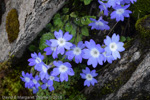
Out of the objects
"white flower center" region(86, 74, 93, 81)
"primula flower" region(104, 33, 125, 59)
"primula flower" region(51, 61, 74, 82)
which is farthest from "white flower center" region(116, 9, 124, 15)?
"white flower center" region(86, 74, 93, 81)

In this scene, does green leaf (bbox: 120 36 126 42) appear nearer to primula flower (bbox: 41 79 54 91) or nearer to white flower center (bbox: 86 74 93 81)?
white flower center (bbox: 86 74 93 81)

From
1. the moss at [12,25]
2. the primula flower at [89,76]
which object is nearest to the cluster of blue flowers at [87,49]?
the primula flower at [89,76]

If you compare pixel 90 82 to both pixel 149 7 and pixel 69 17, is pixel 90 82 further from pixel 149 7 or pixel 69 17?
pixel 149 7

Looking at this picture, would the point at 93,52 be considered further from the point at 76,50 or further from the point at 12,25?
the point at 12,25

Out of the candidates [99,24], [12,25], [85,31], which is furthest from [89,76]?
[12,25]

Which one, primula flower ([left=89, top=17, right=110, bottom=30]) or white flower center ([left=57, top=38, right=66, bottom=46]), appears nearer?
white flower center ([left=57, top=38, right=66, bottom=46])

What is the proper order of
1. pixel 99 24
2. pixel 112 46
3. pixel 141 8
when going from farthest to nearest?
pixel 141 8 → pixel 99 24 → pixel 112 46
